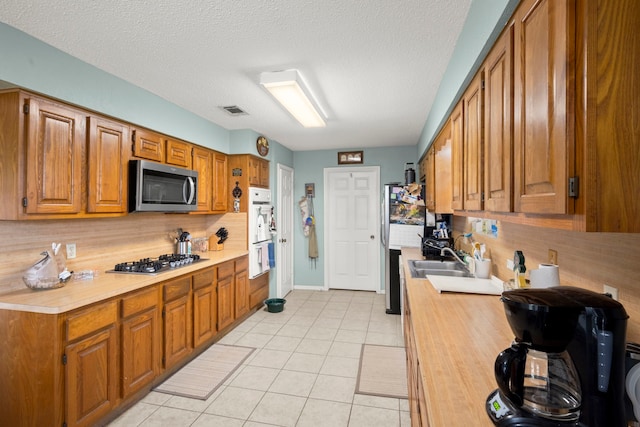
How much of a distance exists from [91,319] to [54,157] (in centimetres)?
107

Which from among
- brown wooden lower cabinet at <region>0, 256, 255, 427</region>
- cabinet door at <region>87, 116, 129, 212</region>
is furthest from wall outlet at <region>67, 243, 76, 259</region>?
brown wooden lower cabinet at <region>0, 256, 255, 427</region>

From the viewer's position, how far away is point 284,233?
5203 millimetres

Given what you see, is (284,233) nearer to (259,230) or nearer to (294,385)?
(259,230)

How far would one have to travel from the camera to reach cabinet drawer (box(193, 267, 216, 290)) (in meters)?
3.03

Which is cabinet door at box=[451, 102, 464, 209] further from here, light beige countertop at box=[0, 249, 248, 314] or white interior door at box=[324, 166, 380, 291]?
white interior door at box=[324, 166, 380, 291]

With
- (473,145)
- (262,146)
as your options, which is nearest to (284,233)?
(262,146)

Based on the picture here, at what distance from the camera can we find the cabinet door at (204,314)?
3030mm

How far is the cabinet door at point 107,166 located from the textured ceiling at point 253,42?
43cm

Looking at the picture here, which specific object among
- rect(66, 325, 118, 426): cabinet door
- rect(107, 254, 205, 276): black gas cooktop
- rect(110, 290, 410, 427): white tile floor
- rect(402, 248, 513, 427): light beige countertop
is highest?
rect(107, 254, 205, 276): black gas cooktop

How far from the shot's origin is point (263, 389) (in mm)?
2531

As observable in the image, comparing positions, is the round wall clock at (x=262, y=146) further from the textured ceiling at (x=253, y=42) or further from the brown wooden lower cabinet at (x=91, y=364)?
the brown wooden lower cabinet at (x=91, y=364)

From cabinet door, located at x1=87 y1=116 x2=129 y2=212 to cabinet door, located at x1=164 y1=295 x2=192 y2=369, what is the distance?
0.93 metres

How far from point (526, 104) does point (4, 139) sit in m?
2.73

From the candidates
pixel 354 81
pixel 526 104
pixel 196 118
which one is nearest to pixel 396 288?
pixel 354 81
